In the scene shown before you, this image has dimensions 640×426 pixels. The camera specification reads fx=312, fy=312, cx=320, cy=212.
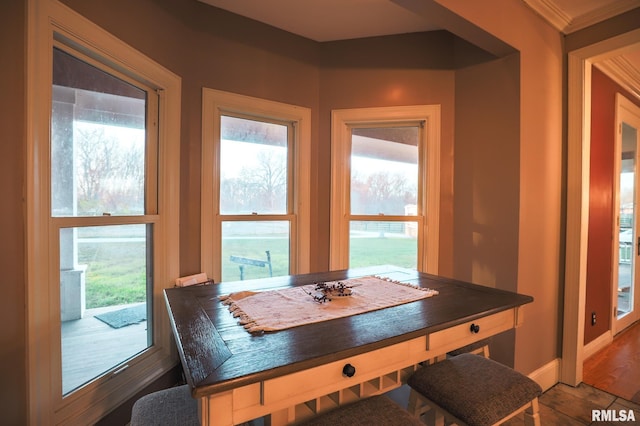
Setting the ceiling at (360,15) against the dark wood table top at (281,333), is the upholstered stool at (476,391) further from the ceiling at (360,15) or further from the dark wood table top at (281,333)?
the ceiling at (360,15)

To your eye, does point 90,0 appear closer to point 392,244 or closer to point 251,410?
point 251,410

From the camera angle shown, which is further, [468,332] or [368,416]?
[468,332]

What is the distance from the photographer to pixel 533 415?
4.10 ft

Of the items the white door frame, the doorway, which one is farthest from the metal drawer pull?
the doorway

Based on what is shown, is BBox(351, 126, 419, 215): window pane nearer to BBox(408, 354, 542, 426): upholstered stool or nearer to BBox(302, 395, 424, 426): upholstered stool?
BBox(408, 354, 542, 426): upholstered stool

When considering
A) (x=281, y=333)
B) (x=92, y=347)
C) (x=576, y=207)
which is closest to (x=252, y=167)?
(x=92, y=347)

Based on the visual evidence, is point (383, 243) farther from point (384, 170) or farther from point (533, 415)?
point (533, 415)

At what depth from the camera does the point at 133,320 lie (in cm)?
174

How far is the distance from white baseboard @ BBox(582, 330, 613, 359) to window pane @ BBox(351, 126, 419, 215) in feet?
6.13

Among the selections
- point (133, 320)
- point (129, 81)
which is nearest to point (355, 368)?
point (133, 320)

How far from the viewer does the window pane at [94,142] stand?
4.35ft

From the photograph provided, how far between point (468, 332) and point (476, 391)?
201 millimetres

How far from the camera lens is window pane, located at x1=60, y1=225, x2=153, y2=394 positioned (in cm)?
138

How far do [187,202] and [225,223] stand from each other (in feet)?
1.03
